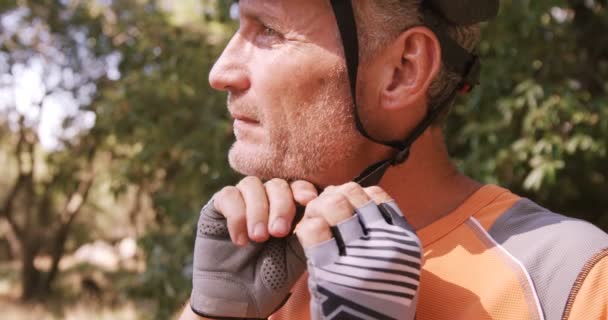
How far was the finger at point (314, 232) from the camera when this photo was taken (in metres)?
1.52

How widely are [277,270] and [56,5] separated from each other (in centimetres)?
1186

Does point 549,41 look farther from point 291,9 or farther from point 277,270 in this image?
point 277,270

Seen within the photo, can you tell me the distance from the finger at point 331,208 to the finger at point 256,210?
14 centimetres

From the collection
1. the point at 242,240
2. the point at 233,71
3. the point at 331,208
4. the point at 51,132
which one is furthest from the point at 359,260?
the point at 51,132

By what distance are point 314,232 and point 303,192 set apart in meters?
0.24

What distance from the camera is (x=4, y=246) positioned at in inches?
862

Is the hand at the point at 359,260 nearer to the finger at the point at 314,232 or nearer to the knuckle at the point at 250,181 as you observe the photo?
the finger at the point at 314,232

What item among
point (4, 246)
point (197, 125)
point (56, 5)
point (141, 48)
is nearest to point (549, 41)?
point (197, 125)

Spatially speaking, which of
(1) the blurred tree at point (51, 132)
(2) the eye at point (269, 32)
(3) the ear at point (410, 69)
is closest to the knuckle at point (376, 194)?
(3) the ear at point (410, 69)

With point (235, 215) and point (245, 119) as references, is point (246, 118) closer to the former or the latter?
point (245, 119)

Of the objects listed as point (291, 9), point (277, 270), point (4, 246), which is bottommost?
point (4, 246)

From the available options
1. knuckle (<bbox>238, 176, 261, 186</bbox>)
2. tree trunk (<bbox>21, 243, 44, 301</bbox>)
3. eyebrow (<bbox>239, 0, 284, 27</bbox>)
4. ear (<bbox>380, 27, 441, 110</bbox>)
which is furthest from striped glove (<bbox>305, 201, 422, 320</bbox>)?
tree trunk (<bbox>21, 243, 44, 301</bbox>)

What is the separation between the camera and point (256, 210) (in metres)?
1.71

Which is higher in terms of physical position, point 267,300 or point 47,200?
point 267,300
